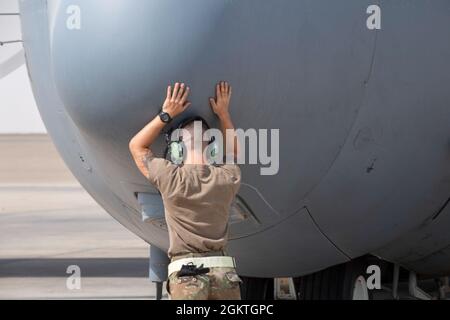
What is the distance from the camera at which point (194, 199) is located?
4504 millimetres

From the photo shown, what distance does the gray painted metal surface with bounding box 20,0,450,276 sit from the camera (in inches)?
177

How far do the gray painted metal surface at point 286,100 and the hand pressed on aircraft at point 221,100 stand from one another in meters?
0.03

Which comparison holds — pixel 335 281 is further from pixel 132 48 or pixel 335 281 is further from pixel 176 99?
pixel 132 48

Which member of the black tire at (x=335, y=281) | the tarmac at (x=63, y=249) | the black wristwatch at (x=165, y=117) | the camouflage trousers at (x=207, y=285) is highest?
the black wristwatch at (x=165, y=117)

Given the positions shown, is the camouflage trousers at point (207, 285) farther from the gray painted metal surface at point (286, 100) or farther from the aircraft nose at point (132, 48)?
the aircraft nose at point (132, 48)

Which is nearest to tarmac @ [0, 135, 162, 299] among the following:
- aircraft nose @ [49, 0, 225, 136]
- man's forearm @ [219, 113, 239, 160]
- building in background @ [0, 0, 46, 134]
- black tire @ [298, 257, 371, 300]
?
black tire @ [298, 257, 371, 300]

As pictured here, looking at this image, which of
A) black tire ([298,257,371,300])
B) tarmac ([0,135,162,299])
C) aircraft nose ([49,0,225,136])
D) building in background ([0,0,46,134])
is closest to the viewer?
aircraft nose ([49,0,225,136])

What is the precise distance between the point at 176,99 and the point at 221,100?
0.18m

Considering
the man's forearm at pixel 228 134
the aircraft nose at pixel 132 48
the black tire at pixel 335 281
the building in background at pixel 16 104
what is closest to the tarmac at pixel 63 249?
Result: the black tire at pixel 335 281

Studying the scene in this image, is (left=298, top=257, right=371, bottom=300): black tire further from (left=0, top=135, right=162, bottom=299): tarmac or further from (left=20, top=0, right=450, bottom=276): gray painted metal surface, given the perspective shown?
(left=0, top=135, right=162, bottom=299): tarmac

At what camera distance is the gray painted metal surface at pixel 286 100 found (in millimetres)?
4508

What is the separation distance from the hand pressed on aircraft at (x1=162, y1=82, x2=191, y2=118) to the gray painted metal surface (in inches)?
1.4

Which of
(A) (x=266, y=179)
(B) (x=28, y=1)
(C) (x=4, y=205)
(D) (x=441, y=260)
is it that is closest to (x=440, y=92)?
(A) (x=266, y=179)

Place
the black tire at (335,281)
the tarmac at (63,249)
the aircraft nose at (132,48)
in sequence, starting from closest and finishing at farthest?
the aircraft nose at (132,48) < the black tire at (335,281) < the tarmac at (63,249)
